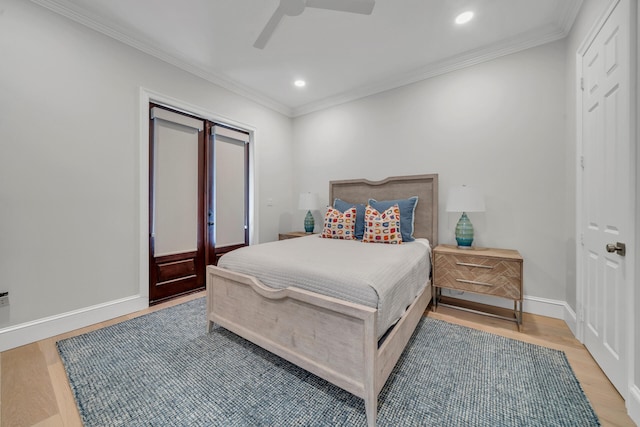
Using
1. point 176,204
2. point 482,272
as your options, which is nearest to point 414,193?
point 482,272

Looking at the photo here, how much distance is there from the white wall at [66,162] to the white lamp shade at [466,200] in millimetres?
3188

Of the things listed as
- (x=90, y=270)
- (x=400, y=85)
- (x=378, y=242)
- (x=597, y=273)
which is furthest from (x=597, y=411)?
(x=90, y=270)

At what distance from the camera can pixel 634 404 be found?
48.3 inches

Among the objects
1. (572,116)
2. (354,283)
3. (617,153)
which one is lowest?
(354,283)

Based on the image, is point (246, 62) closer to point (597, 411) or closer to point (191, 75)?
point (191, 75)

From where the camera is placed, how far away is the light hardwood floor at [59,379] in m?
1.28

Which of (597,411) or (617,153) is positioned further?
(617,153)

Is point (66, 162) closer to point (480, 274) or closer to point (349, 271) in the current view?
point (349, 271)

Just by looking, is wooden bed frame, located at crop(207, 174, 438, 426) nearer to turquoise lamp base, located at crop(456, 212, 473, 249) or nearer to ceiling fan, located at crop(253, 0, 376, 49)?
turquoise lamp base, located at crop(456, 212, 473, 249)

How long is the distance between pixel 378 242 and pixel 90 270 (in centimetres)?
277

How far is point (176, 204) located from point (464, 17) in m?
3.50

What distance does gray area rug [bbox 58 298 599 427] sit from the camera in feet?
4.12

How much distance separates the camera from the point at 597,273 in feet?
5.50

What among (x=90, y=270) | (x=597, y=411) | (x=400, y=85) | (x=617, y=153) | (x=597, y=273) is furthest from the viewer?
(x=400, y=85)
